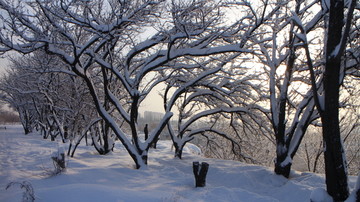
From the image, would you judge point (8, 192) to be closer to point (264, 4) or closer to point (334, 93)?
point (334, 93)

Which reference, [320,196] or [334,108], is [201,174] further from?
[334,108]

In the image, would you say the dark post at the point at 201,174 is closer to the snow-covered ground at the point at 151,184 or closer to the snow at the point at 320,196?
the snow-covered ground at the point at 151,184

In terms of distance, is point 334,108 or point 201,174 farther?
point 201,174

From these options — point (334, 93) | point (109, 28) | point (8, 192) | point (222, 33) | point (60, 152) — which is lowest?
point (8, 192)

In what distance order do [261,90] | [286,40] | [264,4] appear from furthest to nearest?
[261,90] < [286,40] < [264,4]

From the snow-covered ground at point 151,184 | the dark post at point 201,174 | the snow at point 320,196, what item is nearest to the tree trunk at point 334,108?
the snow at point 320,196

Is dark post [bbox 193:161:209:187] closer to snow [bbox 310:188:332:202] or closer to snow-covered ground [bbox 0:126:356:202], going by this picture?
snow-covered ground [bbox 0:126:356:202]

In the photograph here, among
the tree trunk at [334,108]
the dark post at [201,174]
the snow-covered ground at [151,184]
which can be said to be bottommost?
the snow-covered ground at [151,184]

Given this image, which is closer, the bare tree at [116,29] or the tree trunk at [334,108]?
the tree trunk at [334,108]

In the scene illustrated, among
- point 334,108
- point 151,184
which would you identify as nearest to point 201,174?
point 151,184

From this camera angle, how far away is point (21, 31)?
707 cm

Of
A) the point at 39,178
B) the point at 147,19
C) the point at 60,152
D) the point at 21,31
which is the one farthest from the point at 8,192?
the point at 147,19

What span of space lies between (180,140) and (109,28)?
712 centimetres

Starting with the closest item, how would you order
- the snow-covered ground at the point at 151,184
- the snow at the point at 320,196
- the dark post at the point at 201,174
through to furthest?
the snow at the point at 320,196
the snow-covered ground at the point at 151,184
the dark post at the point at 201,174
